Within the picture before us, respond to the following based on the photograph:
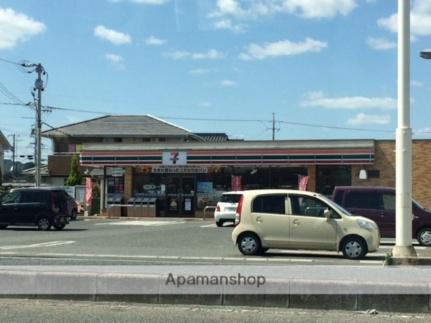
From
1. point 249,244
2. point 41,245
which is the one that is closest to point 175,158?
point 41,245

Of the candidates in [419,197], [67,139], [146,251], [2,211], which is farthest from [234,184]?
[67,139]

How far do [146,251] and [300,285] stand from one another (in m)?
8.76

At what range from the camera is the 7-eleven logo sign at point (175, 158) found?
3778 cm

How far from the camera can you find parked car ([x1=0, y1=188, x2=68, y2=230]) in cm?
2641

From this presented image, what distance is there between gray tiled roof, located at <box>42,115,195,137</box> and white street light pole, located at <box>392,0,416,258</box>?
43.9 meters

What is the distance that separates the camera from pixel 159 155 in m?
38.2

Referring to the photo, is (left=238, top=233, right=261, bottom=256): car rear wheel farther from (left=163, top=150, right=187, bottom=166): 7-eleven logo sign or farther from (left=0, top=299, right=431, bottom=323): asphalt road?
(left=163, top=150, right=187, bottom=166): 7-eleven logo sign

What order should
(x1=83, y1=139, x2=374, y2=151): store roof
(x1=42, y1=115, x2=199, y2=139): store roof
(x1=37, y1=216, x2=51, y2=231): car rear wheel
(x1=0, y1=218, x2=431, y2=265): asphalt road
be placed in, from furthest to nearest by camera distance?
(x1=42, y1=115, x2=199, y2=139): store roof < (x1=83, y1=139, x2=374, y2=151): store roof < (x1=37, y1=216, x2=51, y2=231): car rear wheel < (x1=0, y1=218, x2=431, y2=265): asphalt road

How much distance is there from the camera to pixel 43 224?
2642 cm

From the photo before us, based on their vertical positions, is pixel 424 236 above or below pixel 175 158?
below

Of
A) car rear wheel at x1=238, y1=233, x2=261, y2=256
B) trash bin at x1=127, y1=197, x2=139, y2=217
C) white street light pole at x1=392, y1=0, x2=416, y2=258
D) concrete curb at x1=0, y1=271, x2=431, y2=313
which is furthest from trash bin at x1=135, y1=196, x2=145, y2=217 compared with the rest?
concrete curb at x1=0, y1=271, x2=431, y2=313

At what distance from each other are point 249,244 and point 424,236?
254 inches

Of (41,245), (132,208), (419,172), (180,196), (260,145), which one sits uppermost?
(260,145)

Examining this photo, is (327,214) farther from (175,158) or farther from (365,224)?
(175,158)
